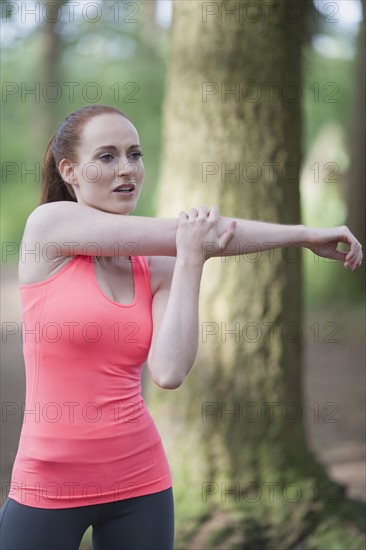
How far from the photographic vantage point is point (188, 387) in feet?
14.1

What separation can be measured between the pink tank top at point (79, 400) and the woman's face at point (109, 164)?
8.1 inches

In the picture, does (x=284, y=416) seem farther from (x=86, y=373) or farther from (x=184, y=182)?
(x=86, y=373)

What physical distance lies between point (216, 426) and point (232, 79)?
176 centimetres

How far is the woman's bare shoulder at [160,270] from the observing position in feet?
7.15

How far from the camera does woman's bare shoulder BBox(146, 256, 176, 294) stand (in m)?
2.18

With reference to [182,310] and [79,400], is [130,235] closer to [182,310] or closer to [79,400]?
[182,310]

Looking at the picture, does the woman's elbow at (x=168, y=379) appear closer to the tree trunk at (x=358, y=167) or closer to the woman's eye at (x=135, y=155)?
the woman's eye at (x=135, y=155)

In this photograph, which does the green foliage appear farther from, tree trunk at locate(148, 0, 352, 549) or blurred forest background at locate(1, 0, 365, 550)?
tree trunk at locate(148, 0, 352, 549)

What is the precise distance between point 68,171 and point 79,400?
2.04 ft

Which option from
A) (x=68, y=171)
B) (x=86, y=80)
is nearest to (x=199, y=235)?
A: (x=68, y=171)

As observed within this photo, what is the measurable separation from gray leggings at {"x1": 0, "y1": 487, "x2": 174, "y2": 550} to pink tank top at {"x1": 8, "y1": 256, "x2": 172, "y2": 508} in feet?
0.08

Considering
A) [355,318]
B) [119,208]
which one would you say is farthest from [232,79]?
[355,318]

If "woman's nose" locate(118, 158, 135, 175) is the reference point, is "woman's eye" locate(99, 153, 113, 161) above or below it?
above

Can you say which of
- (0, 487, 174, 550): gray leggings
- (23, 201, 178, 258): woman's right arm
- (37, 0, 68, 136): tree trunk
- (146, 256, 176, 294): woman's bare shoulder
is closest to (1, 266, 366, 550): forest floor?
(0, 487, 174, 550): gray leggings
